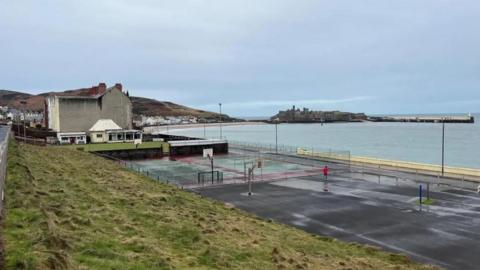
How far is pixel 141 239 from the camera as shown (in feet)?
41.1

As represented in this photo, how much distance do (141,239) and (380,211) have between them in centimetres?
1740

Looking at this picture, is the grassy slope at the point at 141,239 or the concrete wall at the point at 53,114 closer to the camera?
the grassy slope at the point at 141,239

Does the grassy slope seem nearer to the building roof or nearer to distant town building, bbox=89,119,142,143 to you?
distant town building, bbox=89,119,142,143

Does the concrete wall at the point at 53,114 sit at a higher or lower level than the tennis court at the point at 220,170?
higher

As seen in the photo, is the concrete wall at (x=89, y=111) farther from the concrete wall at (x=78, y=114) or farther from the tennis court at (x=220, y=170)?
the tennis court at (x=220, y=170)

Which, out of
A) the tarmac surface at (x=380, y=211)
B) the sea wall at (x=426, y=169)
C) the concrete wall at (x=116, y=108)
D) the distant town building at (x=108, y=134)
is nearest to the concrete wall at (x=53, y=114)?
the concrete wall at (x=116, y=108)

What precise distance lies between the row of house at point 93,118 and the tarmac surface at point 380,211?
48.2 metres

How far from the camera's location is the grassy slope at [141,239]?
9844 mm

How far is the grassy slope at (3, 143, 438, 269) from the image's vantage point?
9844 mm

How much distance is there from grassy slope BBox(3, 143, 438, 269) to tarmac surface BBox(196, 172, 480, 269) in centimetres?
235

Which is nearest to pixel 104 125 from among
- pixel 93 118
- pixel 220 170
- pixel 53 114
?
pixel 93 118

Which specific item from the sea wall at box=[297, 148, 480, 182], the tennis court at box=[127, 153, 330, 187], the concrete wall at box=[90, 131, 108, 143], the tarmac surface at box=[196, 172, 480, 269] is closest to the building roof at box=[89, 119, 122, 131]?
the concrete wall at box=[90, 131, 108, 143]

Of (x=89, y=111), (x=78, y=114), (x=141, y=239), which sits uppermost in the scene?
(x=89, y=111)

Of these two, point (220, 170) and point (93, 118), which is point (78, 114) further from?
point (220, 170)
